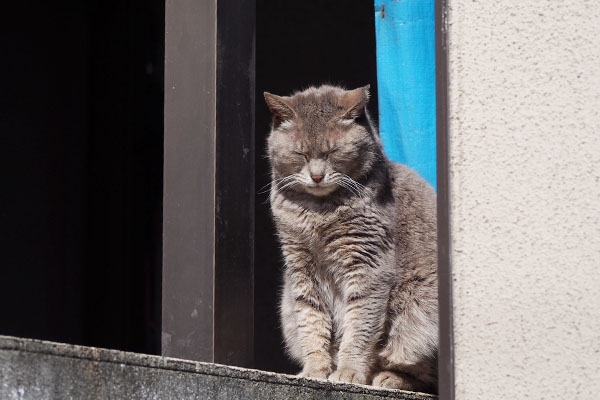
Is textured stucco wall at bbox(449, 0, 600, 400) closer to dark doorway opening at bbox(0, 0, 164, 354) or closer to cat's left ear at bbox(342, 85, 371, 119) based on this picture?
A: cat's left ear at bbox(342, 85, 371, 119)

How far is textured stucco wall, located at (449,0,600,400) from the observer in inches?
91.4

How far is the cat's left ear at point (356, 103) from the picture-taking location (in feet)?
11.9

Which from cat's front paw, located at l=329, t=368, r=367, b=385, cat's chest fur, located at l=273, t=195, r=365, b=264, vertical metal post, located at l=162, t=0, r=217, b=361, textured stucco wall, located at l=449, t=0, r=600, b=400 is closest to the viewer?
textured stucco wall, located at l=449, t=0, r=600, b=400

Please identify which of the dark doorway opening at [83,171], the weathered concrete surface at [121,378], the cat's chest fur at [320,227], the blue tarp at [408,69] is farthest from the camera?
the dark doorway opening at [83,171]

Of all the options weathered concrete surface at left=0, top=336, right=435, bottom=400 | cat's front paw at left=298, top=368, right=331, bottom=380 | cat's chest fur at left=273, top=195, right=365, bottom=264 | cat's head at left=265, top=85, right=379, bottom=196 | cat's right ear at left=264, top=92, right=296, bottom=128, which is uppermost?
cat's right ear at left=264, top=92, right=296, bottom=128

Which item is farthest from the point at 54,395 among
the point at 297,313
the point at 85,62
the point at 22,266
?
the point at 85,62

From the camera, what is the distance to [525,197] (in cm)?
239

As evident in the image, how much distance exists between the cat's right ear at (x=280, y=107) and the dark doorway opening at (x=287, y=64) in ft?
5.49

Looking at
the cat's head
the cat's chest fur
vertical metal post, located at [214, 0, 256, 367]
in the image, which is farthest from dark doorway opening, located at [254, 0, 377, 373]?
vertical metal post, located at [214, 0, 256, 367]

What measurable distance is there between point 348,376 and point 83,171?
281 centimetres

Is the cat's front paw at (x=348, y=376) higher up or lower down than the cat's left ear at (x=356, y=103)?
lower down

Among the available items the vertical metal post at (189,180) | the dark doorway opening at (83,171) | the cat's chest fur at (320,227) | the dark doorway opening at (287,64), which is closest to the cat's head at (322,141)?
the cat's chest fur at (320,227)

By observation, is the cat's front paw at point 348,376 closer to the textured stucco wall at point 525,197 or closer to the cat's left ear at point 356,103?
the textured stucco wall at point 525,197

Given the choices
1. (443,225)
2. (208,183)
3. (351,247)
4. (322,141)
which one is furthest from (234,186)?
(322,141)
